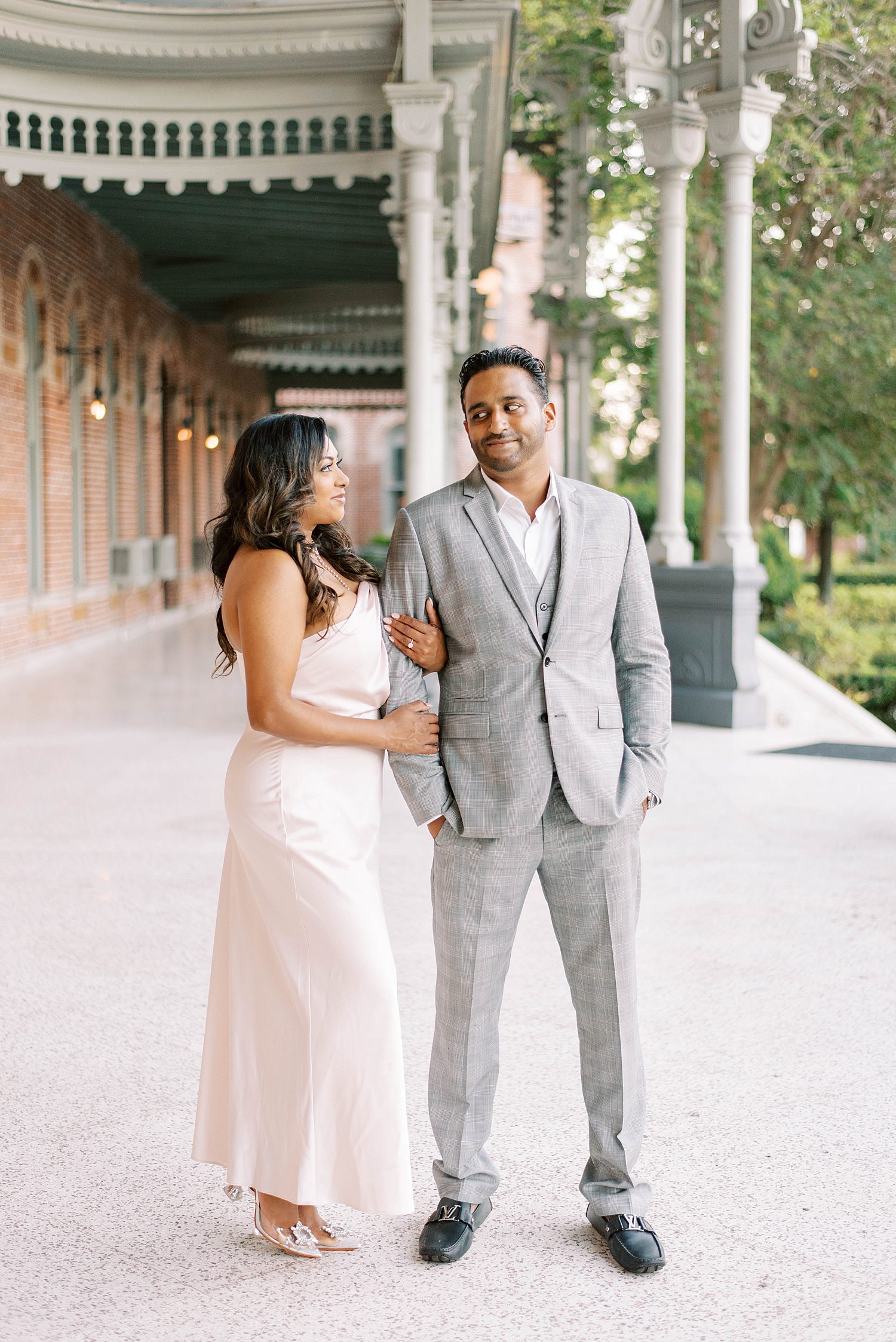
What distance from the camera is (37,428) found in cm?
1452

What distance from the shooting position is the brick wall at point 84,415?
13.5m

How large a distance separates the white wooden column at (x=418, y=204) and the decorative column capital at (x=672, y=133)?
1905 mm

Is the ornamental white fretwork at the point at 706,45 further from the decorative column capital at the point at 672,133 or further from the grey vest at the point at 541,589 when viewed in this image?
the grey vest at the point at 541,589

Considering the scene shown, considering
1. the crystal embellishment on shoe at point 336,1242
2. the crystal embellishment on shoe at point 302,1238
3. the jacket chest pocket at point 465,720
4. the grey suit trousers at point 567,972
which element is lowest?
the crystal embellishment on shoe at point 336,1242

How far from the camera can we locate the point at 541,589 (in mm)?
2812

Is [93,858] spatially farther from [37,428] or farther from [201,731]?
[37,428]

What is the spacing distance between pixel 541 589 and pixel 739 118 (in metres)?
→ 8.00

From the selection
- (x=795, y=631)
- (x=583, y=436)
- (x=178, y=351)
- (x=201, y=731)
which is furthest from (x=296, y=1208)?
(x=178, y=351)

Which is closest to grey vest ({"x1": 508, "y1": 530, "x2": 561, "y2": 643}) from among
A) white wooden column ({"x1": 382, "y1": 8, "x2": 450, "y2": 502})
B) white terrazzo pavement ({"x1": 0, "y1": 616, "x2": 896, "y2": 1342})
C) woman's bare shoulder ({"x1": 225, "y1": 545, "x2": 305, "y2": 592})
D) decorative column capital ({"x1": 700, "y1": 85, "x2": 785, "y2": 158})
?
woman's bare shoulder ({"x1": 225, "y1": 545, "x2": 305, "y2": 592})

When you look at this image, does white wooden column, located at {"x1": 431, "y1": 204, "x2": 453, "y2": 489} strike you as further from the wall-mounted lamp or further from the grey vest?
→ the grey vest

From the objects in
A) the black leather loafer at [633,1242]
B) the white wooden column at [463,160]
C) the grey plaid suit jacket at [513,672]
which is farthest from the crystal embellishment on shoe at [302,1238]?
the white wooden column at [463,160]

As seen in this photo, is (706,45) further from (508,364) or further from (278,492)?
(278,492)

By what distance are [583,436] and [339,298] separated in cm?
342

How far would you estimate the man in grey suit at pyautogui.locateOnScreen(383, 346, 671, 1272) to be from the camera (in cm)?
278
